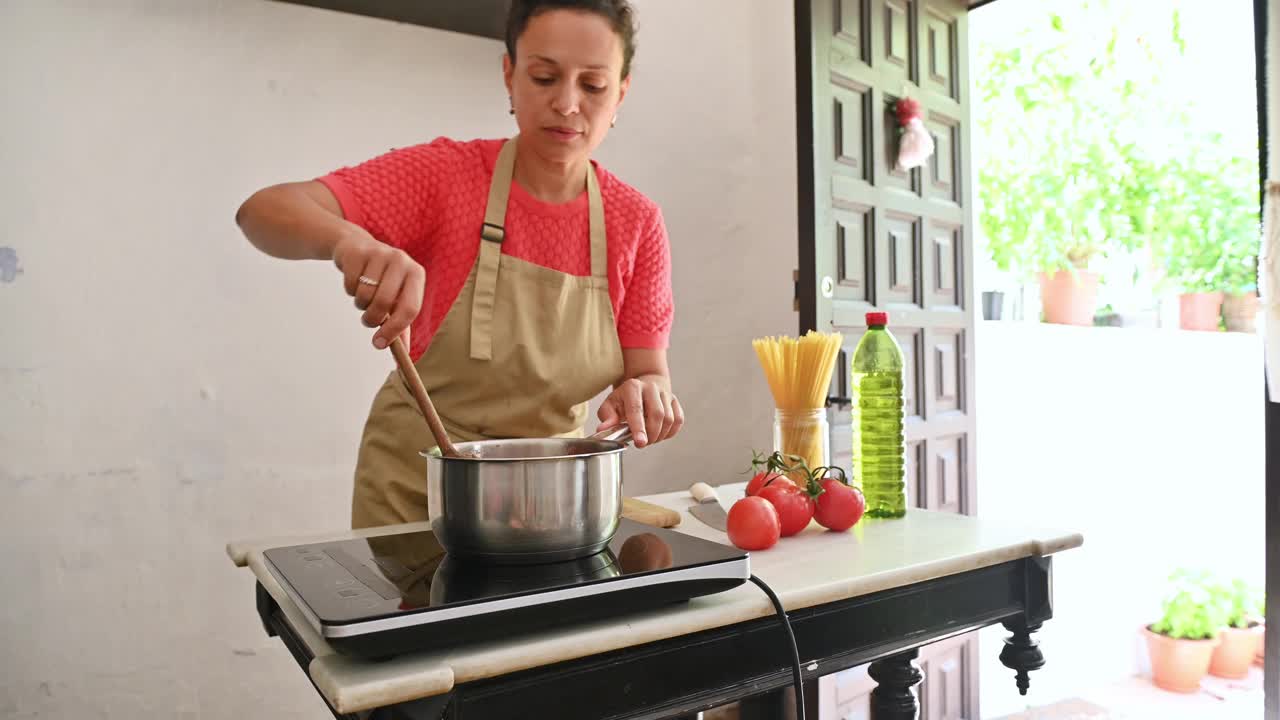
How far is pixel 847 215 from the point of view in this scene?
9.73 feet

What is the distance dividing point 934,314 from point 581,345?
2.13 metres

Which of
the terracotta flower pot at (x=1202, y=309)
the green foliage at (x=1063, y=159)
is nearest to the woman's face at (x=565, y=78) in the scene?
the green foliage at (x=1063, y=159)

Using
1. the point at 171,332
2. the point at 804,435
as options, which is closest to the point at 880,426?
the point at 804,435

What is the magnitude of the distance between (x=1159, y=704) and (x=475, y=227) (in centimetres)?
381

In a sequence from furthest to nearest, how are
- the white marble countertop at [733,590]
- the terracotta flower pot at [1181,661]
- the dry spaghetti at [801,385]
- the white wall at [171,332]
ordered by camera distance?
the terracotta flower pot at [1181,661] < the white wall at [171,332] < the dry spaghetti at [801,385] < the white marble countertop at [733,590]

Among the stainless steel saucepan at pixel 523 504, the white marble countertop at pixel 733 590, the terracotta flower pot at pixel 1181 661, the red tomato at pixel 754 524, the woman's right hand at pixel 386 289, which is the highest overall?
the woman's right hand at pixel 386 289

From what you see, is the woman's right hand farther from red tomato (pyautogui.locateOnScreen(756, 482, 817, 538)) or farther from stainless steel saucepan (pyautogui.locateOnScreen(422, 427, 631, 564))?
red tomato (pyautogui.locateOnScreen(756, 482, 817, 538))

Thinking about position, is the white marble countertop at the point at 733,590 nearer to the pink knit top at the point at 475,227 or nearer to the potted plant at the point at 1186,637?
the pink knit top at the point at 475,227

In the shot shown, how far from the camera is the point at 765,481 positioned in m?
1.33

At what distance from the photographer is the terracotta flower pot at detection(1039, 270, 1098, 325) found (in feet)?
16.6

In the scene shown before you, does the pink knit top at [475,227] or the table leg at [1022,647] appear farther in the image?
the pink knit top at [475,227]

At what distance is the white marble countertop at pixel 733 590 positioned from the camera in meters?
0.72

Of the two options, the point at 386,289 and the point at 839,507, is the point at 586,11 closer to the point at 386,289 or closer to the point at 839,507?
the point at 386,289

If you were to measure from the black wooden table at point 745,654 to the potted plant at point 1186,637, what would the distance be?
333 cm
